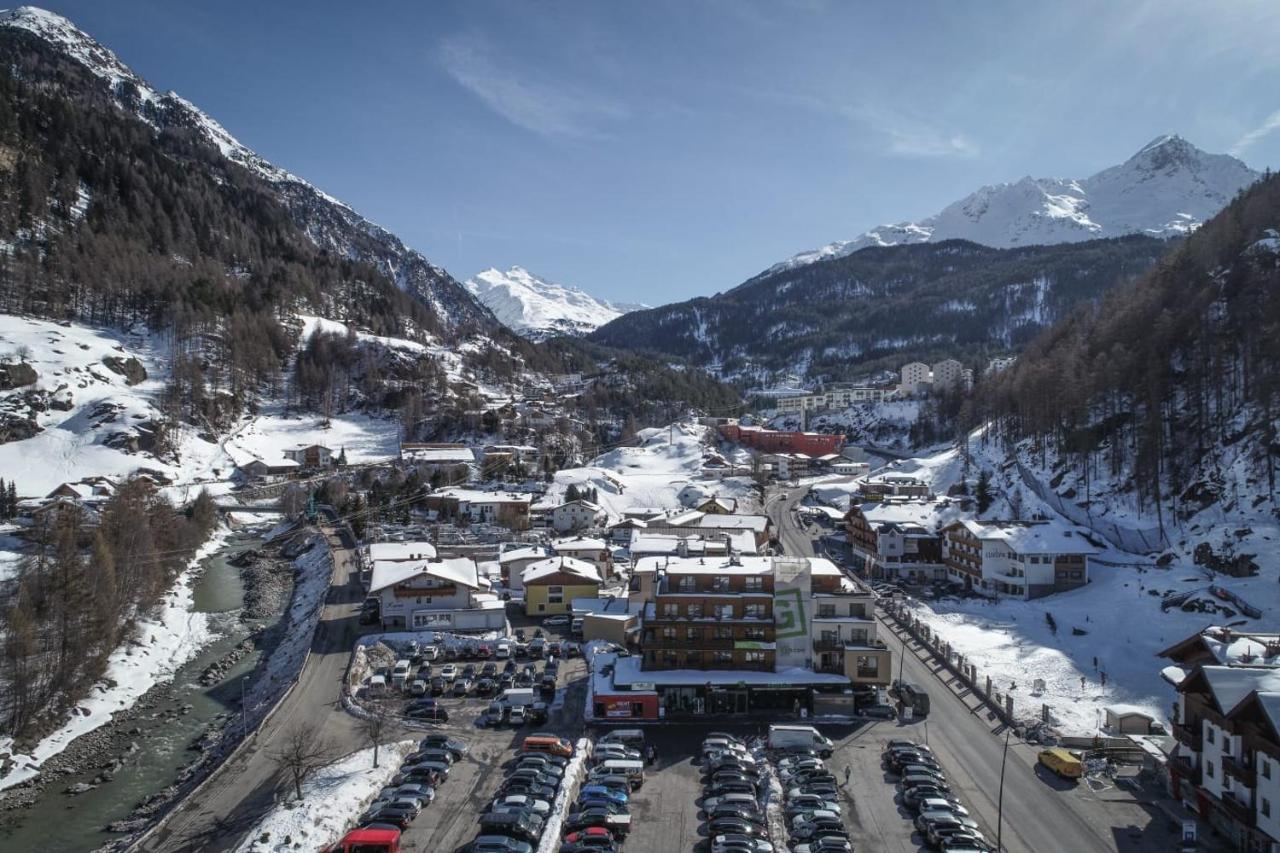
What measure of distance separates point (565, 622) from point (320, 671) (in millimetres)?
10550

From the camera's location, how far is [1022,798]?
18.3 m

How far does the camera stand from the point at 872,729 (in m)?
22.6

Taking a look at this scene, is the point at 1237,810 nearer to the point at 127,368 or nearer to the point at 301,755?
the point at 301,755

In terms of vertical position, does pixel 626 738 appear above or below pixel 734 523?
below

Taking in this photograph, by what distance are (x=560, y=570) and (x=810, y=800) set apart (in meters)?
19.6

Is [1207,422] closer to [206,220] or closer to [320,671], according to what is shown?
[320,671]

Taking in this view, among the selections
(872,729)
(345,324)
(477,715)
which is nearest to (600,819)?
(477,715)

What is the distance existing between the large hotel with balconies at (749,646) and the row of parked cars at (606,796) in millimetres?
2582

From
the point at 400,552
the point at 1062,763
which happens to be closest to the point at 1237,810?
the point at 1062,763

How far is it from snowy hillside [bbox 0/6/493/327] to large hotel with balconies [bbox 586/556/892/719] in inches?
5325

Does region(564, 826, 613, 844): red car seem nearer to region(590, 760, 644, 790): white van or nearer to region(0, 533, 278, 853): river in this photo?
region(590, 760, 644, 790): white van

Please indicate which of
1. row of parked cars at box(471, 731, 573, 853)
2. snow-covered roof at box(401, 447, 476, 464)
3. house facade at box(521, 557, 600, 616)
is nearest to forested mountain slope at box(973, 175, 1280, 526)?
house facade at box(521, 557, 600, 616)

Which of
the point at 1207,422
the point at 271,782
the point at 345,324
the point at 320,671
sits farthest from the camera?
the point at 345,324

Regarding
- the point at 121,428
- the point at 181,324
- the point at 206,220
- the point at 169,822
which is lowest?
the point at 169,822
